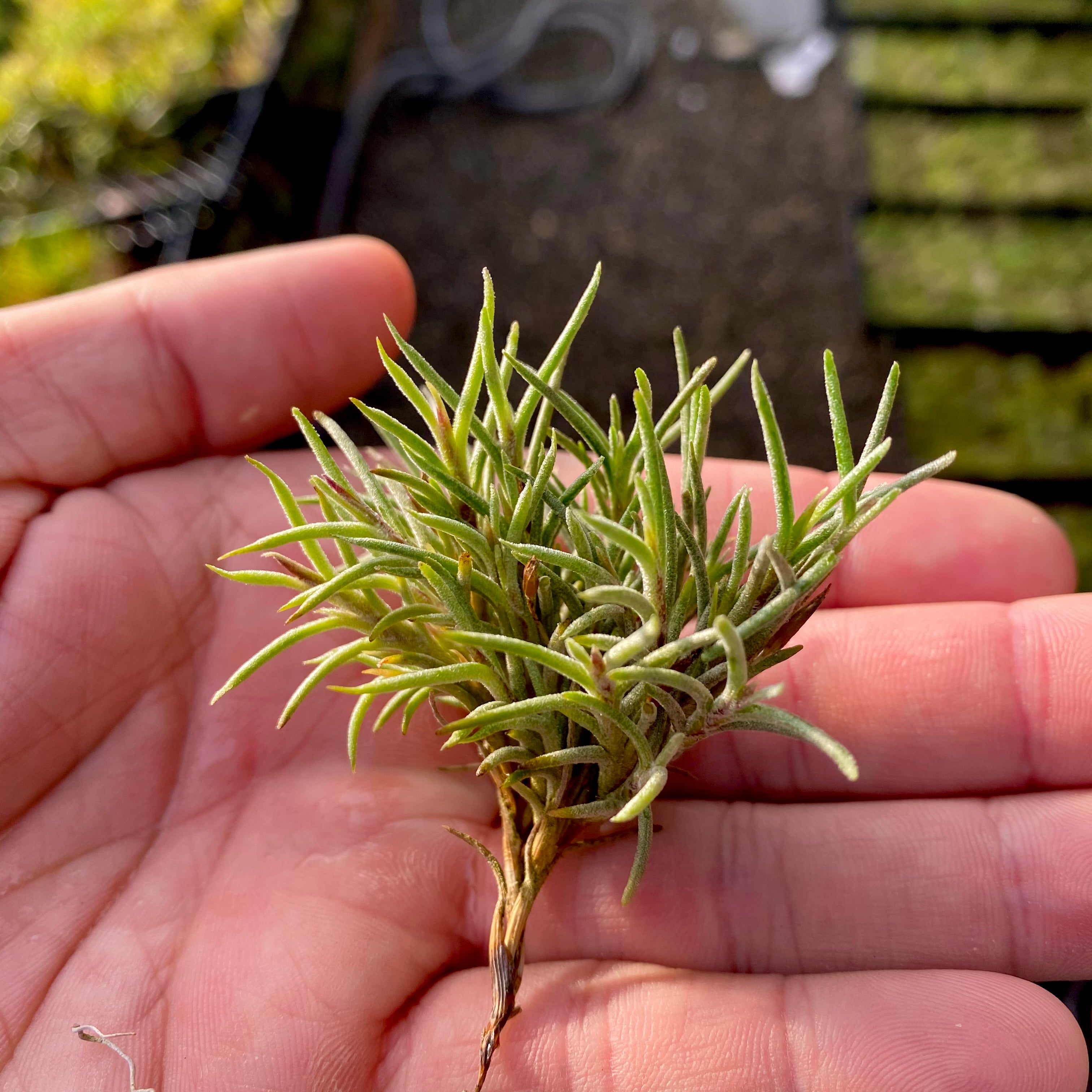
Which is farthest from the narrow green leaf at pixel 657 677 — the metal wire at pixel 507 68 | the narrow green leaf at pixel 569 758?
the metal wire at pixel 507 68

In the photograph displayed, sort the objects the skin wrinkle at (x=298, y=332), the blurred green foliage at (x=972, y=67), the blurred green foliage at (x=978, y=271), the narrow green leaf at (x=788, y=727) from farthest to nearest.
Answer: the blurred green foliage at (x=972, y=67), the blurred green foliage at (x=978, y=271), the skin wrinkle at (x=298, y=332), the narrow green leaf at (x=788, y=727)

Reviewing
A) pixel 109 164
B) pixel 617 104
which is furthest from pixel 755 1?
pixel 109 164

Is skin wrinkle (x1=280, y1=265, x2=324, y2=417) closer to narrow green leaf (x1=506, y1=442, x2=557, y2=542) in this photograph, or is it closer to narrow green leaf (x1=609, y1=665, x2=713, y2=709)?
narrow green leaf (x1=506, y1=442, x2=557, y2=542)

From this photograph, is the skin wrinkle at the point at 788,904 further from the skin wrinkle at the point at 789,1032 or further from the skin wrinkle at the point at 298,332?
the skin wrinkle at the point at 298,332

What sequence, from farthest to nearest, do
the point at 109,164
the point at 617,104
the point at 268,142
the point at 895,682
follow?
the point at 617,104, the point at 268,142, the point at 109,164, the point at 895,682

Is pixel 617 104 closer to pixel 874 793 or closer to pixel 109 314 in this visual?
pixel 109 314

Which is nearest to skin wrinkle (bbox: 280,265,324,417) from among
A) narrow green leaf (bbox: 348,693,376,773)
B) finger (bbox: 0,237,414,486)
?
finger (bbox: 0,237,414,486)

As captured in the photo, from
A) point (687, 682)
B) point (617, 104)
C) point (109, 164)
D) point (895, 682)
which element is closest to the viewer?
point (687, 682)
